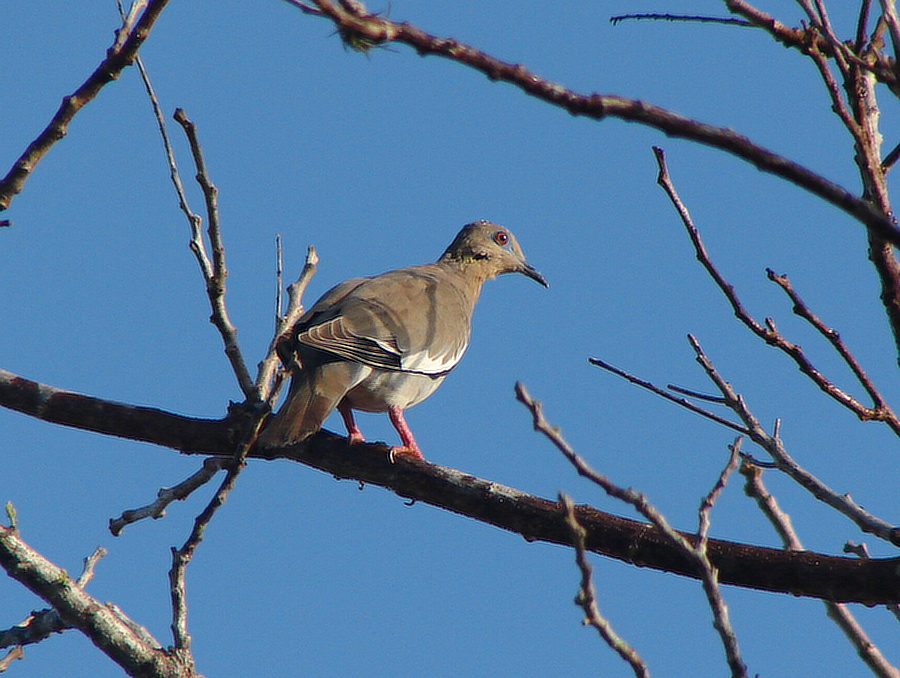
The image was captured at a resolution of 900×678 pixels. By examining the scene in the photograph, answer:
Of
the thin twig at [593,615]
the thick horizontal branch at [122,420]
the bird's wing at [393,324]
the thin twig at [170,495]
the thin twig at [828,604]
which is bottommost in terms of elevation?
the thin twig at [593,615]

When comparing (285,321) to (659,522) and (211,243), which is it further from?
(659,522)

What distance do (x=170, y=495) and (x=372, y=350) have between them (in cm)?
175

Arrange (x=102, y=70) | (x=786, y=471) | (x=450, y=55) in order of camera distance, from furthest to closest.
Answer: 1. (x=102, y=70)
2. (x=786, y=471)
3. (x=450, y=55)

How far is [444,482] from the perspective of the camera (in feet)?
12.6

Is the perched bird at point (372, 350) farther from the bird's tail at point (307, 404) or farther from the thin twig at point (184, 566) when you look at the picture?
the thin twig at point (184, 566)

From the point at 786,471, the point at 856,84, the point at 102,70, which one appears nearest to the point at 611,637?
the point at 786,471

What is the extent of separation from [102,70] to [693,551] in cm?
229

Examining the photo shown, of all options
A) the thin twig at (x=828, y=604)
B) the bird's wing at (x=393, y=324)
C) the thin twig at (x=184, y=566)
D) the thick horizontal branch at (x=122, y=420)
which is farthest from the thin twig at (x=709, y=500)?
the bird's wing at (x=393, y=324)

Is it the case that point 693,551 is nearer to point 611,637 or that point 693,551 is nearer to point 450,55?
point 611,637

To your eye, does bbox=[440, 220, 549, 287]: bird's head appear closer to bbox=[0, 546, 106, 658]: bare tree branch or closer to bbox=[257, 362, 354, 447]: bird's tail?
bbox=[257, 362, 354, 447]: bird's tail

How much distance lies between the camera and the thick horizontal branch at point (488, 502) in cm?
312

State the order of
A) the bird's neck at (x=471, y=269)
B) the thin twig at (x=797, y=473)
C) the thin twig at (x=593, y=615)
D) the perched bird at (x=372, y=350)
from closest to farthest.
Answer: the thin twig at (x=593, y=615)
the thin twig at (x=797, y=473)
the perched bird at (x=372, y=350)
the bird's neck at (x=471, y=269)

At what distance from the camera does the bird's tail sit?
4.37m

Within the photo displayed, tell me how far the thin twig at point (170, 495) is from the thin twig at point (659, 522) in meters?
2.10
